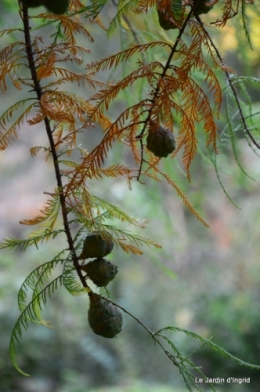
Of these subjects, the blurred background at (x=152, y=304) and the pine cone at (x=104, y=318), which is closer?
the pine cone at (x=104, y=318)

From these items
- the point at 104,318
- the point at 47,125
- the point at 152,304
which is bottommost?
the point at 104,318

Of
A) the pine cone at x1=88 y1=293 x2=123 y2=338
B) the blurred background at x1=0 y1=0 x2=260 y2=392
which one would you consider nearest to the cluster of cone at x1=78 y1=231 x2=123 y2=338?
the pine cone at x1=88 y1=293 x2=123 y2=338

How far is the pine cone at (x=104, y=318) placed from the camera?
37 cm

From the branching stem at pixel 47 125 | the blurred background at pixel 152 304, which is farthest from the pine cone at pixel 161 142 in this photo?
the blurred background at pixel 152 304

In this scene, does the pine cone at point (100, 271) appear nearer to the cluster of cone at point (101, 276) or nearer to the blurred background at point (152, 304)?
the cluster of cone at point (101, 276)

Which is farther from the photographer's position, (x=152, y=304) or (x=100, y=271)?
(x=152, y=304)

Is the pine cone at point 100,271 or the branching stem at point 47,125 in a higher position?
the branching stem at point 47,125

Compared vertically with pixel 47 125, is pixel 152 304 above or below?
above

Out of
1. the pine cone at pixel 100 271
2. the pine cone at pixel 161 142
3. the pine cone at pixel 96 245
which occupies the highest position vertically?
the pine cone at pixel 161 142

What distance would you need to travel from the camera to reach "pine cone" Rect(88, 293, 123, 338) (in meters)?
0.37

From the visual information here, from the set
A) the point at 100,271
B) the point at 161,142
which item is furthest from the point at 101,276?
the point at 161,142

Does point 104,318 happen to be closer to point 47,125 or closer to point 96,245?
point 96,245

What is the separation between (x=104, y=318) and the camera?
37 centimetres

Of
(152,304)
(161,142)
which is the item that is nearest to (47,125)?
(161,142)
